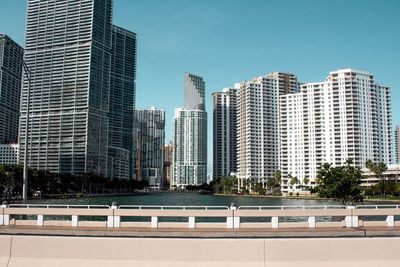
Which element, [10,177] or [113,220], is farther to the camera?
[10,177]

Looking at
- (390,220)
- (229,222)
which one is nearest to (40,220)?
(229,222)

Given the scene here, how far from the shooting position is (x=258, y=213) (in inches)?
711

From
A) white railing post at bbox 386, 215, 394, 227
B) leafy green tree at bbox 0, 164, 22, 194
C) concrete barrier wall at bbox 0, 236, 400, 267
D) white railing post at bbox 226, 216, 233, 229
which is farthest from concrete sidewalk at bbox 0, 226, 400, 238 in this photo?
leafy green tree at bbox 0, 164, 22, 194

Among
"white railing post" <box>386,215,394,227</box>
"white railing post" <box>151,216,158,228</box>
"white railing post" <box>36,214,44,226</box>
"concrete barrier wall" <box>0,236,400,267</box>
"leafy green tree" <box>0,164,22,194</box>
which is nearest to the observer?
"concrete barrier wall" <box>0,236,400,267</box>

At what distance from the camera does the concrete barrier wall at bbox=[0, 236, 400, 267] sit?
13594mm

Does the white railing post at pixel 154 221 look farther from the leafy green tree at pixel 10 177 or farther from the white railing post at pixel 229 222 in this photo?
the leafy green tree at pixel 10 177

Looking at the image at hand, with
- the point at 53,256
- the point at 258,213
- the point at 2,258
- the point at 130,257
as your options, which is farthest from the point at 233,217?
the point at 2,258

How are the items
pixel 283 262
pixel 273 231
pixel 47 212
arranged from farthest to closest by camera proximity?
pixel 47 212 < pixel 273 231 < pixel 283 262

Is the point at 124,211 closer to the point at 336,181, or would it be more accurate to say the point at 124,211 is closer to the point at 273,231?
the point at 273,231

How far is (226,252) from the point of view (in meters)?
13.6

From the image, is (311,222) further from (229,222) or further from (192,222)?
(192,222)

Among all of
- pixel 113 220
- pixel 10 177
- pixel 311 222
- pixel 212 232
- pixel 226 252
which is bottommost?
pixel 10 177

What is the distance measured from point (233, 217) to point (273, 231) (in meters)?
1.86

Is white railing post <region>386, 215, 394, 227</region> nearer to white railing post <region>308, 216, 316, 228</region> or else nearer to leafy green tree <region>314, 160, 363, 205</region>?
white railing post <region>308, 216, 316, 228</region>
